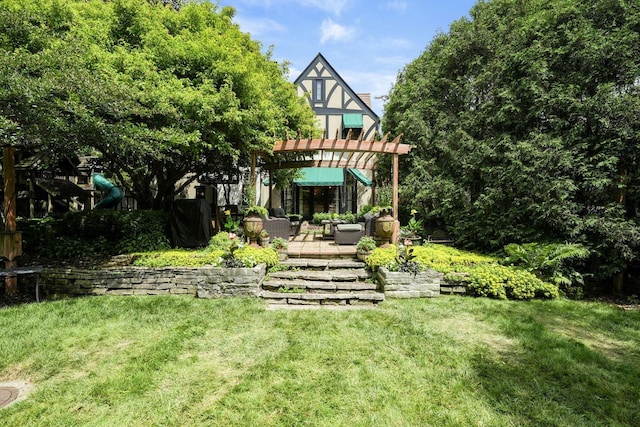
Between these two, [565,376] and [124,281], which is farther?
[124,281]

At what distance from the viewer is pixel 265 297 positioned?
6.22 m

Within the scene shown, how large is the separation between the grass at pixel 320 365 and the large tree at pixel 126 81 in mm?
3654

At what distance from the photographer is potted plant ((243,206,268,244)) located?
25.0 feet

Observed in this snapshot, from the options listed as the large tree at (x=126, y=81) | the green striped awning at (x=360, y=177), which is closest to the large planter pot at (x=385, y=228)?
the large tree at (x=126, y=81)

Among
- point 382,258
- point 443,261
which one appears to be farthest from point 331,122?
point 443,261

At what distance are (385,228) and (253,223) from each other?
3591 mm

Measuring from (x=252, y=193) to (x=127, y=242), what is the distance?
3.92m

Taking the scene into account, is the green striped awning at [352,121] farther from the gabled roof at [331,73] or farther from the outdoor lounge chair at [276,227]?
the outdoor lounge chair at [276,227]

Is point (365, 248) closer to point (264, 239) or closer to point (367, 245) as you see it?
point (367, 245)

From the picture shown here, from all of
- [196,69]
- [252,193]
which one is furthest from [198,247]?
[196,69]

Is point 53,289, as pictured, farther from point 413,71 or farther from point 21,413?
point 413,71

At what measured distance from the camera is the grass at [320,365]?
2924 mm

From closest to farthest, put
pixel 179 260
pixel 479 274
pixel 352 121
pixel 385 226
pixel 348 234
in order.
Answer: pixel 479 274 → pixel 179 260 → pixel 385 226 → pixel 348 234 → pixel 352 121

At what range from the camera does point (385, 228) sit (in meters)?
7.77
